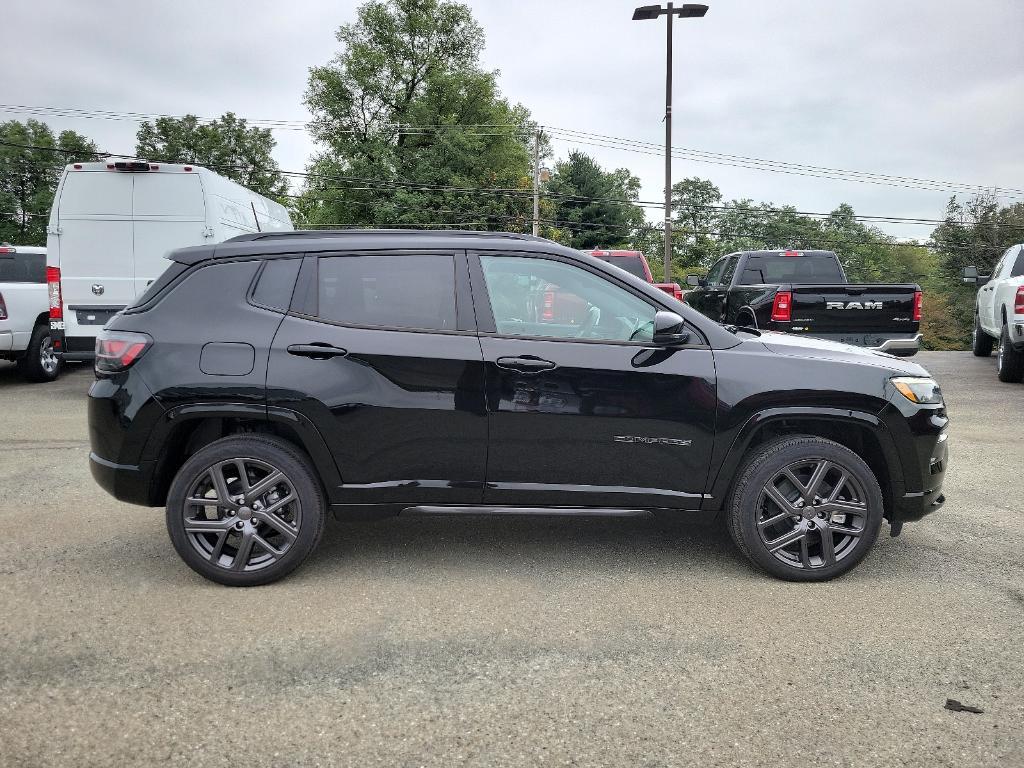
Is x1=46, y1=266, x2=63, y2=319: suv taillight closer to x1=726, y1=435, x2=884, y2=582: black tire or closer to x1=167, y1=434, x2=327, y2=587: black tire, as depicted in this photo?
x1=167, y1=434, x2=327, y2=587: black tire

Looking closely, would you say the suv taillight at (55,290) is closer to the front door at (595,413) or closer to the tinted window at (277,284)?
the tinted window at (277,284)

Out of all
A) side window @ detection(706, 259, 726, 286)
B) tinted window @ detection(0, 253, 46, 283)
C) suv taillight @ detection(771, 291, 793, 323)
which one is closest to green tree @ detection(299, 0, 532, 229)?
side window @ detection(706, 259, 726, 286)

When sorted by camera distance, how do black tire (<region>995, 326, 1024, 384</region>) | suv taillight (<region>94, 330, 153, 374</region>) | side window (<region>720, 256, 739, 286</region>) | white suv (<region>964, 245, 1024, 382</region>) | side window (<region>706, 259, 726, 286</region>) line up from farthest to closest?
side window (<region>706, 259, 726, 286</region>)
side window (<region>720, 256, 739, 286</region>)
black tire (<region>995, 326, 1024, 384</region>)
white suv (<region>964, 245, 1024, 382</region>)
suv taillight (<region>94, 330, 153, 374</region>)

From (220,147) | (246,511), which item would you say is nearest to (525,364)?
(246,511)

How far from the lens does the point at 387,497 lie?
4184 mm

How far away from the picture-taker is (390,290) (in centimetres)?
426

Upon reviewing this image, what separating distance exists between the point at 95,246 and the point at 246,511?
26.1 ft

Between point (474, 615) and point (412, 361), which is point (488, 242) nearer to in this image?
point (412, 361)

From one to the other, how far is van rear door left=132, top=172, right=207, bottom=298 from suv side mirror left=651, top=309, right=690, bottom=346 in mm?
8114

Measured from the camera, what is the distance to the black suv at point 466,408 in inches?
162

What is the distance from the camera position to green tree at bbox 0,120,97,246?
61312 mm

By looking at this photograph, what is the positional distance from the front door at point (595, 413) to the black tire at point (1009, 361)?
1004 centimetres

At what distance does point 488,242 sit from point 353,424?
1.15m

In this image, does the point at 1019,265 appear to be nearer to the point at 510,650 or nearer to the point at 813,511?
the point at 813,511
